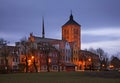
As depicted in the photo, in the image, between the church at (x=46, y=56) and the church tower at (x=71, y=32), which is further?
the church tower at (x=71, y=32)

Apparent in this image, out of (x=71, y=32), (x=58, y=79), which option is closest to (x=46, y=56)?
(x=71, y=32)

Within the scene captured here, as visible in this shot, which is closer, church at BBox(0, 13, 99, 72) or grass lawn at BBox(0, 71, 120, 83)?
grass lawn at BBox(0, 71, 120, 83)

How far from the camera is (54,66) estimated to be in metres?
114

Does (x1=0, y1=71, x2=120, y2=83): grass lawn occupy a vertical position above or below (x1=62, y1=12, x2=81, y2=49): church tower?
below

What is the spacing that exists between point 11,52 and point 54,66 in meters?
18.8

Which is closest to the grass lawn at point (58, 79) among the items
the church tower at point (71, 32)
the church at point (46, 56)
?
the church at point (46, 56)

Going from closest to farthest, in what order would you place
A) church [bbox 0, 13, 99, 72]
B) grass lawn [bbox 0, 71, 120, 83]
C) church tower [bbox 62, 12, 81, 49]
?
grass lawn [bbox 0, 71, 120, 83]
church [bbox 0, 13, 99, 72]
church tower [bbox 62, 12, 81, 49]

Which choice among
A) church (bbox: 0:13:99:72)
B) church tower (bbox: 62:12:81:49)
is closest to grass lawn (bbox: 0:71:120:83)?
church (bbox: 0:13:99:72)

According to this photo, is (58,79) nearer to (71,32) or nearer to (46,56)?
(46,56)

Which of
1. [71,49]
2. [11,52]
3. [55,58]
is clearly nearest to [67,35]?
[71,49]

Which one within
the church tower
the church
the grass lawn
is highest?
the church tower

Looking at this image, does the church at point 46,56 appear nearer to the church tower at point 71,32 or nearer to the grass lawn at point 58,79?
the church tower at point 71,32

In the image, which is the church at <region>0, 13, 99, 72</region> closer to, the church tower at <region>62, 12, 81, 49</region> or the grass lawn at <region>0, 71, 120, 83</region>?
the church tower at <region>62, 12, 81, 49</region>

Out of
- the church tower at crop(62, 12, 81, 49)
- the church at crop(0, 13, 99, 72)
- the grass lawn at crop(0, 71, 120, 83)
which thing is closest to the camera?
the grass lawn at crop(0, 71, 120, 83)
